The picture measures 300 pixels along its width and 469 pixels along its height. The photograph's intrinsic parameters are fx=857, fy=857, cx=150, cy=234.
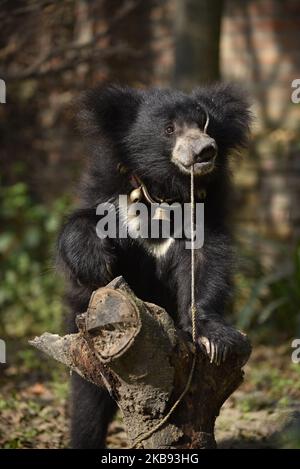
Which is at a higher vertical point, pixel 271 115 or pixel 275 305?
pixel 271 115

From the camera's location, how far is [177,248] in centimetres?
469

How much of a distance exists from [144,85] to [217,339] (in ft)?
18.5

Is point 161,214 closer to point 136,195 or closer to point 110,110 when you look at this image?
point 136,195

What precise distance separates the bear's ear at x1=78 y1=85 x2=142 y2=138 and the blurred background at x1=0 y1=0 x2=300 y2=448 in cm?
234

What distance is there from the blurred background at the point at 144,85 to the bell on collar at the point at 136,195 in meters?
2.23

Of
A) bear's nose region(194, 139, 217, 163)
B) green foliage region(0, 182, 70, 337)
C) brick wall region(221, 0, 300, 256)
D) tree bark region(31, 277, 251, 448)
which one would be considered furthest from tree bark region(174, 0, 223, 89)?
tree bark region(31, 277, 251, 448)

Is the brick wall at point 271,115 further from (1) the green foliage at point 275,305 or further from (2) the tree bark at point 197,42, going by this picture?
(1) the green foliage at point 275,305

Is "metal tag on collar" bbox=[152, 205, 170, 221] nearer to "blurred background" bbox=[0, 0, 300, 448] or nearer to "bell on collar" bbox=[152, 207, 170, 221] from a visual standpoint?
"bell on collar" bbox=[152, 207, 170, 221]

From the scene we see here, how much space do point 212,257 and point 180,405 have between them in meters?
1.10

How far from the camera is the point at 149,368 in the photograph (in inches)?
140

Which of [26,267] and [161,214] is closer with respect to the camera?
[161,214]

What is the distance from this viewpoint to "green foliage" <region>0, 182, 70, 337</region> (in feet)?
27.2

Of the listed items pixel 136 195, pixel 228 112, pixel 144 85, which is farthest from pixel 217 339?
pixel 144 85

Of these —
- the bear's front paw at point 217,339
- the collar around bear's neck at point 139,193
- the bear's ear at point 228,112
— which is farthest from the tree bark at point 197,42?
the bear's front paw at point 217,339
